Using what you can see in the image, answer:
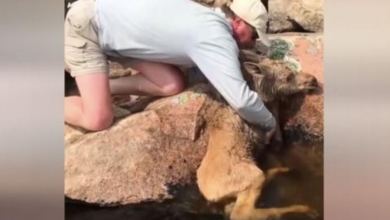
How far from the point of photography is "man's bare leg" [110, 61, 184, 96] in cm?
119

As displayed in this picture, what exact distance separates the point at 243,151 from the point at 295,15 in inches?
10.8

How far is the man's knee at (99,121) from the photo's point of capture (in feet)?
3.92

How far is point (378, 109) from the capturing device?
1147 mm

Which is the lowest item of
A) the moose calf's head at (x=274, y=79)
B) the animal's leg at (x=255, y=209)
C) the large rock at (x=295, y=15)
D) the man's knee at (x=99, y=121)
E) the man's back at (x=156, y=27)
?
the animal's leg at (x=255, y=209)

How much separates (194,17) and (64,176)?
1.30ft

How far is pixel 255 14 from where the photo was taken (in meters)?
1.17

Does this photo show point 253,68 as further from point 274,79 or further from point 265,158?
point 265,158

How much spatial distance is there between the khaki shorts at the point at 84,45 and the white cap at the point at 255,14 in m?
0.22

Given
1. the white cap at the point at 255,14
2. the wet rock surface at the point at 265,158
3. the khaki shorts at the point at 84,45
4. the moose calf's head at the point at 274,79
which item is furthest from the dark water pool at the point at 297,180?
the khaki shorts at the point at 84,45

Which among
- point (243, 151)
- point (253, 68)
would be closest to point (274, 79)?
point (253, 68)

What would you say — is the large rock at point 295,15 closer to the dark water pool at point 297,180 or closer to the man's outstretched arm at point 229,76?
the man's outstretched arm at point 229,76

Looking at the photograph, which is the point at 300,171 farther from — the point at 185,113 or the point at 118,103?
the point at 118,103

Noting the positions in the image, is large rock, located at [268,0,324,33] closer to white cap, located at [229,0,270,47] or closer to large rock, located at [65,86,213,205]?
white cap, located at [229,0,270,47]

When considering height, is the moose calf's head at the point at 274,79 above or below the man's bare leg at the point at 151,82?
above
